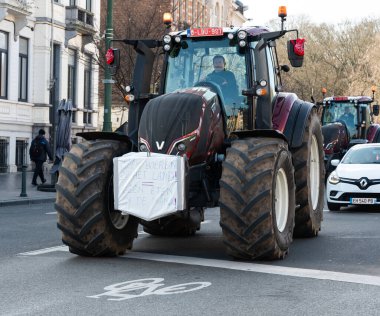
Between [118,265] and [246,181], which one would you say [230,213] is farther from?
[118,265]

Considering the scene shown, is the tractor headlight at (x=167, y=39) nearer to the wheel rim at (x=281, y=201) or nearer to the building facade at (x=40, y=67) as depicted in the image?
the wheel rim at (x=281, y=201)

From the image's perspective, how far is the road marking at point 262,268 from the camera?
8942 mm

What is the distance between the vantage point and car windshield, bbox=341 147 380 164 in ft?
66.3

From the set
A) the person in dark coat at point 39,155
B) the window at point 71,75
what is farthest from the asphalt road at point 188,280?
the window at point 71,75

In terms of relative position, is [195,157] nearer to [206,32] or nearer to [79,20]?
[206,32]

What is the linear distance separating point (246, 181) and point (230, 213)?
0.36 metres

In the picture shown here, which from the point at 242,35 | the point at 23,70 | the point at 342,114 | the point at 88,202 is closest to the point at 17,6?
the point at 23,70

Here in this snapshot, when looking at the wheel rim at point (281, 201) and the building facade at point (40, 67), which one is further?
the building facade at point (40, 67)

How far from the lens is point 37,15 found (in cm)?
3794

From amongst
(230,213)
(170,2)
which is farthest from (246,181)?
(170,2)

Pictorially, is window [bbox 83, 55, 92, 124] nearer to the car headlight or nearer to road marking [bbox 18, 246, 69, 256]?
the car headlight

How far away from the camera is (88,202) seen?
992cm

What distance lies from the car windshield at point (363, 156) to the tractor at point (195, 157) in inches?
340

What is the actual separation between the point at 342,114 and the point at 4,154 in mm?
12787
